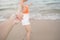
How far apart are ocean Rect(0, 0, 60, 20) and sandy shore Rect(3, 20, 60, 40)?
6 centimetres

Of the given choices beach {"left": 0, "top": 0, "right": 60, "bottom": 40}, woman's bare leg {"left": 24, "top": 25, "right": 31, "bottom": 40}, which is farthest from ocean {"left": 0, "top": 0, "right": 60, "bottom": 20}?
woman's bare leg {"left": 24, "top": 25, "right": 31, "bottom": 40}

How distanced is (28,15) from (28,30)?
0.16 m

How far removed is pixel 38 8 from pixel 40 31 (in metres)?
0.26

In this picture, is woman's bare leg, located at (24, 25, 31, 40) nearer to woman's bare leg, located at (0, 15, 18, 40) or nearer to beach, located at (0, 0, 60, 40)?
beach, located at (0, 0, 60, 40)

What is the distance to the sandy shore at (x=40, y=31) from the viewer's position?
1247 millimetres

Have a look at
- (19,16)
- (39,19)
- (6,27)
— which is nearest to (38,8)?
(39,19)

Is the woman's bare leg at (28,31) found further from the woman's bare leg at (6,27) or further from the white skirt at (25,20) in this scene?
the woman's bare leg at (6,27)

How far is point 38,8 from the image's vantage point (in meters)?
1.33

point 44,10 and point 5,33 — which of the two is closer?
point 5,33

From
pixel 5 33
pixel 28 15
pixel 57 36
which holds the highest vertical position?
pixel 28 15

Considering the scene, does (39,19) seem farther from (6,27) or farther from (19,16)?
(6,27)

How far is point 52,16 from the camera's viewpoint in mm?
1317

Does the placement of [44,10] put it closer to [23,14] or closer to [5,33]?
[23,14]

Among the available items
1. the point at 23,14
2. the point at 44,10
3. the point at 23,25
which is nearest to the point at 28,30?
the point at 23,25
